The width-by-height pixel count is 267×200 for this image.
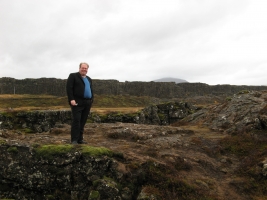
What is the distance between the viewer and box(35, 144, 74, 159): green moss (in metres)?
11.7

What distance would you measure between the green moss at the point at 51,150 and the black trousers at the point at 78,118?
51.7 inches

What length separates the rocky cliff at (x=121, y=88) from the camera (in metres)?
131

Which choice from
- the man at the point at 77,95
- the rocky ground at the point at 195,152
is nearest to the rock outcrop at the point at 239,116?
the rocky ground at the point at 195,152

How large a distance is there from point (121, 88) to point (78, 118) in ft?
403

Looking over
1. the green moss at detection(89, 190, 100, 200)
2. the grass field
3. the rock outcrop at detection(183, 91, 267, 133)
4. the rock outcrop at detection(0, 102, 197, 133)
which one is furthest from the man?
the grass field

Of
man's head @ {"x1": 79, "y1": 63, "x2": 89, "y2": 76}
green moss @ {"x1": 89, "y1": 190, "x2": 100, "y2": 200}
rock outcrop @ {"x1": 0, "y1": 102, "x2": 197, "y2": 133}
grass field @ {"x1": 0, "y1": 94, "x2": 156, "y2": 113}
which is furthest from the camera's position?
grass field @ {"x1": 0, "y1": 94, "x2": 156, "y2": 113}

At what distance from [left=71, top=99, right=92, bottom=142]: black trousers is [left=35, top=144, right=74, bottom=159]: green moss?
4.31ft

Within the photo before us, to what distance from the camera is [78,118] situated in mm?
13383

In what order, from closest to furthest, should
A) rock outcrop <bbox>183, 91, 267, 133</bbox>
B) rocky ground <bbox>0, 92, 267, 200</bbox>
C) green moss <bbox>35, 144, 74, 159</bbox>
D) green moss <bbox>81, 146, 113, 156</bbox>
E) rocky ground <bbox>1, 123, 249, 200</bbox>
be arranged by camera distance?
1. rocky ground <bbox>0, 92, 267, 200</bbox>
2. rocky ground <bbox>1, 123, 249, 200</bbox>
3. green moss <bbox>35, 144, 74, 159</bbox>
4. green moss <bbox>81, 146, 113, 156</bbox>
5. rock outcrop <bbox>183, 91, 267, 133</bbox>

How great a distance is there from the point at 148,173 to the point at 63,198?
3.90 m

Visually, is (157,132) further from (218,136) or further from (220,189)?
(220,189)

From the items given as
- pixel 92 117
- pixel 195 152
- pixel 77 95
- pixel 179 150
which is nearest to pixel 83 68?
pixel 77 95

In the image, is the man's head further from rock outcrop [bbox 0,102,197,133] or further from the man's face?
rock outcrop [bbox 0,102,197,133]

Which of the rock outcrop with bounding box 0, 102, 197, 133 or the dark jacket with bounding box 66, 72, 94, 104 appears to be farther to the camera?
the rock outcrop with bounding box 0, 102, 197, 133
